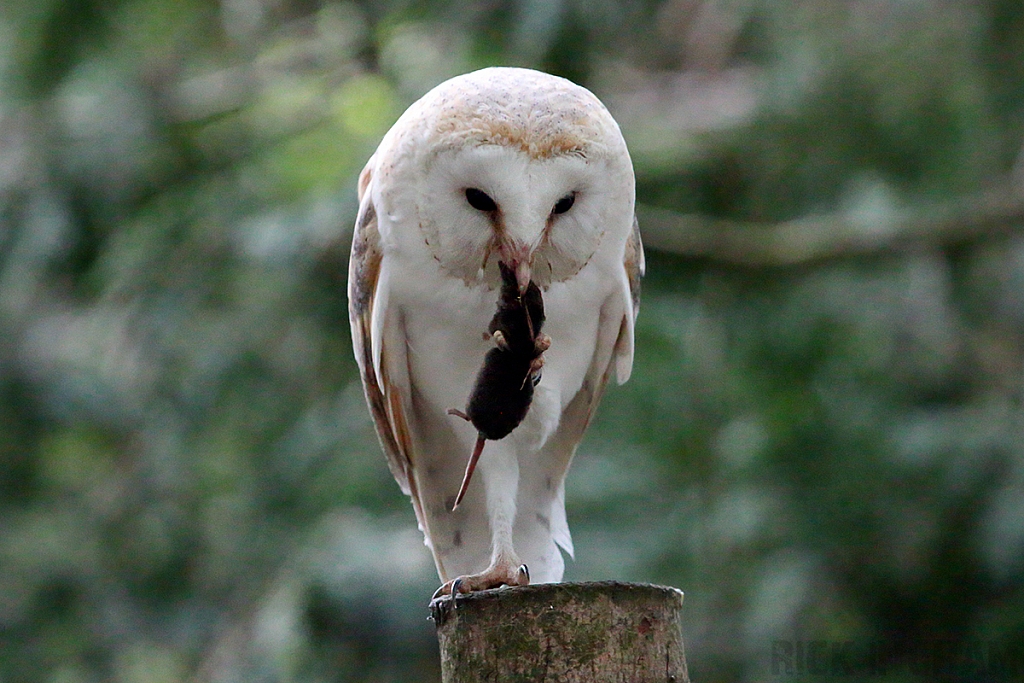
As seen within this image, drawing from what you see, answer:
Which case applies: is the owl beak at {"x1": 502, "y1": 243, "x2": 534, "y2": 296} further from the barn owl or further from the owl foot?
the owl foot

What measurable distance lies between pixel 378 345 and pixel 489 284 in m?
0.46

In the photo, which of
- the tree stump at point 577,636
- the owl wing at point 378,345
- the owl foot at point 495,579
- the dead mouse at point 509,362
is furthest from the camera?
the owl wing at point 378,345

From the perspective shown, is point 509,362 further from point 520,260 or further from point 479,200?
point 479,200

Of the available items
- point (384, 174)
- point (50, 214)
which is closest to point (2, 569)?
point (50, 214)

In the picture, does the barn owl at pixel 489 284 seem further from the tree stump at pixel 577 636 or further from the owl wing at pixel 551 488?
the tree stump at pixel 577 636

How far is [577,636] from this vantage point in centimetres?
240

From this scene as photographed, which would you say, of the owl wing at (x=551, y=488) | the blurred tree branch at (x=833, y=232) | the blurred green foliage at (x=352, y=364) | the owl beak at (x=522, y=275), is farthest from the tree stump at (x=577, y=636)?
the blurred tree branch at (x=833, y=232)

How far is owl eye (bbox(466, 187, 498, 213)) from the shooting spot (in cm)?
290

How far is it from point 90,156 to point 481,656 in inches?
188

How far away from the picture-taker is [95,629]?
7.59 m

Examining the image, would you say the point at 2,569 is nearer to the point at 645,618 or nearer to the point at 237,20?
the point at 237,20

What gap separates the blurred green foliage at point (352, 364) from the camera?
609 centimetres

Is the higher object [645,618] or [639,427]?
[639,427]

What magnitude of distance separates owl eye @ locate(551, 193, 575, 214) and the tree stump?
0.96 metres
